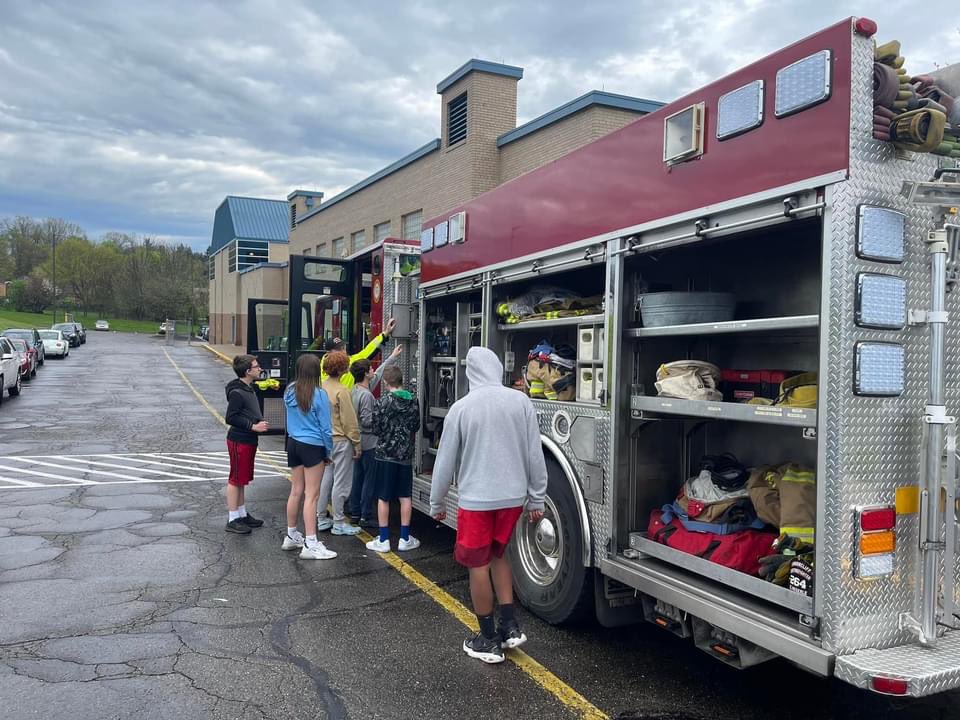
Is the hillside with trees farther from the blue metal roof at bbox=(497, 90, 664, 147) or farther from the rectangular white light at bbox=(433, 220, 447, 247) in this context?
the rectangular white light at bbox=(433, 220, 447, 247)

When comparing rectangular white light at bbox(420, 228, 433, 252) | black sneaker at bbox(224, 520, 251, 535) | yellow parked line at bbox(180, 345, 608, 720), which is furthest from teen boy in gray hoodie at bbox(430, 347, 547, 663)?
black sneaker at bbox(224, 520, 251, 535)

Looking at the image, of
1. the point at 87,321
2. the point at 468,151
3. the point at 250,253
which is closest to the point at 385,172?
the point at 468,151

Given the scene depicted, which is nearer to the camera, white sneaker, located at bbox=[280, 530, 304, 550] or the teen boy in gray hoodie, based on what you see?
the teen boy in gray hoodie

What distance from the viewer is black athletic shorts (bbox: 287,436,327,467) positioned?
251 inches

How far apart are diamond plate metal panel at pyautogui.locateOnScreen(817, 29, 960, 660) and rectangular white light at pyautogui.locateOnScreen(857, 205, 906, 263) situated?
29 millimetres

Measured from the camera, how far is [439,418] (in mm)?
6879

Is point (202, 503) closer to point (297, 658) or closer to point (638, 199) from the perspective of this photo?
point (297, 658)

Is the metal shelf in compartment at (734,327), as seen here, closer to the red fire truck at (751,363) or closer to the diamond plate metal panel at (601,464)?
the red fire truck at (751,363)

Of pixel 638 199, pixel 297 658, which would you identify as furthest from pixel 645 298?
pixel 297 658

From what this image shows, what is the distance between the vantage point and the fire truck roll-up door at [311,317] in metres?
8.73

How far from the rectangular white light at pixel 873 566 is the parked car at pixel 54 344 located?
39.3 meters

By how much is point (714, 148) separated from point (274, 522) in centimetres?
584

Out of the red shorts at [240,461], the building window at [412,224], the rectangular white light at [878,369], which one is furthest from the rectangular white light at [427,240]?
the building window at [412,224]

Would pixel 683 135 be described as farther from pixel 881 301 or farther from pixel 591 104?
pixel 591 104
